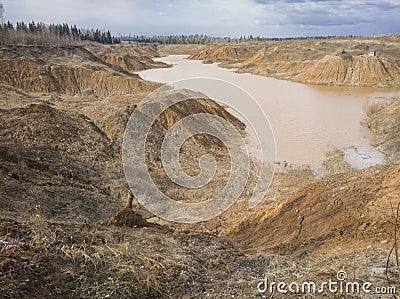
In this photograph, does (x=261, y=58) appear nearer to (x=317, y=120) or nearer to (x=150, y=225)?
(x=317, y=120)

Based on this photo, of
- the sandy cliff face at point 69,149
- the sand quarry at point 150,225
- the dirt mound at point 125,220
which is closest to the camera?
the sand quarry at point 150,225

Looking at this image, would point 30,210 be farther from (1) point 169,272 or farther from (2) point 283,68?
(2) point 283,68

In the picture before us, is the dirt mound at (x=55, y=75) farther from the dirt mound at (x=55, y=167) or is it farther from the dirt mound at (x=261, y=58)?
the dirt mound at (x=261, y=58)

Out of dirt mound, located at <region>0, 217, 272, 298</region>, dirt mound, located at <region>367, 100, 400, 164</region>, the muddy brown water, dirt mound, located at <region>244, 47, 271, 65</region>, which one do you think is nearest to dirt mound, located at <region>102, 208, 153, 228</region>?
dirt mound, located at <region>0, 217, 272, 298</region>

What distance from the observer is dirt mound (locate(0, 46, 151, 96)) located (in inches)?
1452

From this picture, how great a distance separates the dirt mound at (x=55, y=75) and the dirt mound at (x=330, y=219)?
30706 millimetres

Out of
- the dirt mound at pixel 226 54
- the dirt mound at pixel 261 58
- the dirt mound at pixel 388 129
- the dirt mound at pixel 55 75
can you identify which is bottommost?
the dirt mound at pixel 388 129

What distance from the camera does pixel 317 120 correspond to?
115ft

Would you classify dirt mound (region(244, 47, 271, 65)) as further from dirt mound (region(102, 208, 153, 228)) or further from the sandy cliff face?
dirt mound (region(102, 208, 153, 228))

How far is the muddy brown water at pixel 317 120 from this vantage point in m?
24.8

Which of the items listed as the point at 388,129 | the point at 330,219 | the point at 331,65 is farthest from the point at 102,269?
the point at 331,65

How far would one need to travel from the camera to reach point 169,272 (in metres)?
5.21

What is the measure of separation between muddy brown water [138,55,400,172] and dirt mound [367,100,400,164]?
661 mm

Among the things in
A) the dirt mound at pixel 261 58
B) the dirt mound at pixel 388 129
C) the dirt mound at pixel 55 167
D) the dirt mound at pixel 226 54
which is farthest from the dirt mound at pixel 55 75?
the dirt mound at pixel 226 54
